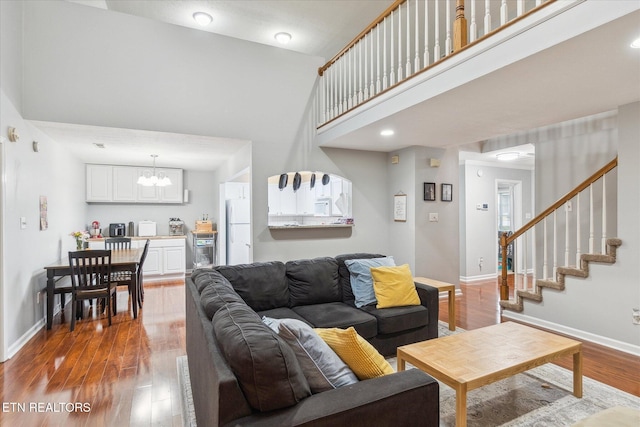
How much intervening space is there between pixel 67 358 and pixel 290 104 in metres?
3.89

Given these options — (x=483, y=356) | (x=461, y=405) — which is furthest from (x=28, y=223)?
(x=483, y=356)

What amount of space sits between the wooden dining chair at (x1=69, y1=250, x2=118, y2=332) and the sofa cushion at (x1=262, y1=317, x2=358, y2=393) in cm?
345

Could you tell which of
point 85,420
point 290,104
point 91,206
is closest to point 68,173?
point 91,206

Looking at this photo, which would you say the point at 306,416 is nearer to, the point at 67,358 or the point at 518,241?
the point at 67,358

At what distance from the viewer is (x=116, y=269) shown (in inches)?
169

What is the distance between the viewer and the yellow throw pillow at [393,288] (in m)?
3.08

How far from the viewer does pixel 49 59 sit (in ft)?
11.5

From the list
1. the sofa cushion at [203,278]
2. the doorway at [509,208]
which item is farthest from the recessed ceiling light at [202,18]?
the doorway at [509,208]

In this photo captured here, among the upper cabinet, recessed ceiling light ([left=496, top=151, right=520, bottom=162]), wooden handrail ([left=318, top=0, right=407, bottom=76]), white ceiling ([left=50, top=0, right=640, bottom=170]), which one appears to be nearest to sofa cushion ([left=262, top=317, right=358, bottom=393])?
white ceiling ([left=50, top=0, right=640, bottom=170])

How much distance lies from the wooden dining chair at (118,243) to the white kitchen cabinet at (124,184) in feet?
4.69

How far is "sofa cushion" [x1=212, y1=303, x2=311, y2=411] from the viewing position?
3.89 feet

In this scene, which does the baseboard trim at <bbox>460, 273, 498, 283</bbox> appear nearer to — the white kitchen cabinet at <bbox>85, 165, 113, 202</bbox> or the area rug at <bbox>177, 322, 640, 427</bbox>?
the area rug at <bbox>177, 322, 640, 427</bbox>

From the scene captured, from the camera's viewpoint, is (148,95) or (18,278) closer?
(18,278)

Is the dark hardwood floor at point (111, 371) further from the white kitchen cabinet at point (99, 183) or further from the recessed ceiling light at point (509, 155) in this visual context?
the white kitchen cabinet at point (99, 183)
